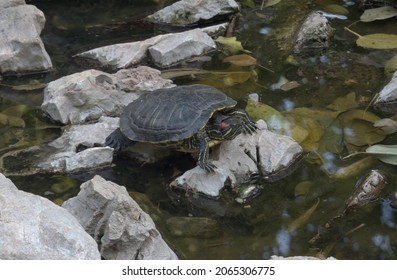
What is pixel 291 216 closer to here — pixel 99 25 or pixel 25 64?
pixel 25 64

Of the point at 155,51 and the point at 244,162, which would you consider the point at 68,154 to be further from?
the point at 155,51

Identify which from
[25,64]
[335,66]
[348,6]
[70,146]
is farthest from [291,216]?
[348,6]

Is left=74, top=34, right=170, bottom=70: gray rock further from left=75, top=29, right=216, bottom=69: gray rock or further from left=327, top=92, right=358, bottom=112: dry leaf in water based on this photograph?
left=327, top=92, right=358, bottom=112: dry leaf in water

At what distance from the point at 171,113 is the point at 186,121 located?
11cm

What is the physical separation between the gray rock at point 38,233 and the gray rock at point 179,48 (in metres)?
2.82

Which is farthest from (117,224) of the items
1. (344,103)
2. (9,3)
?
(9,3)

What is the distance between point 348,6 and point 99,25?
2.34 m

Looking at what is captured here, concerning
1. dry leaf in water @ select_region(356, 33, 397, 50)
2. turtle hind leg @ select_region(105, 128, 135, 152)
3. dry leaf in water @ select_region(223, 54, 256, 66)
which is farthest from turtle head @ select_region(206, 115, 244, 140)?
dry leaf in water @ select_region(356, 33, 397, 50)

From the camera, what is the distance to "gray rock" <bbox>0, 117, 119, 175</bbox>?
157 inches

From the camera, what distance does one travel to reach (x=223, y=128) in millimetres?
3873

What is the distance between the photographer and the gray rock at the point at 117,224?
2969 millimetres

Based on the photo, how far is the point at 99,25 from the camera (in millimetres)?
6289

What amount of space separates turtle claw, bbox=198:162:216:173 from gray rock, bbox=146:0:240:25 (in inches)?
105

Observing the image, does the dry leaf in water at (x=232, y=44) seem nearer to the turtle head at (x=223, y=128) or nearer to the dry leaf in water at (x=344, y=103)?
the dry leaf in water at (x=344, y=103)
